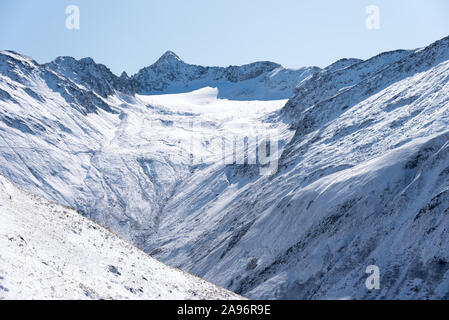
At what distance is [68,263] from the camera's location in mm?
25656

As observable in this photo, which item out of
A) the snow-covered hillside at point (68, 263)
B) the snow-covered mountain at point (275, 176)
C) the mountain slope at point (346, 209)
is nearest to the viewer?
the snow-covered hillside at point (68, 263)

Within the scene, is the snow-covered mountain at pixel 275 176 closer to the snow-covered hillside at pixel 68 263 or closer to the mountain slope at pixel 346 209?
the mountain slope at pixel 346 209

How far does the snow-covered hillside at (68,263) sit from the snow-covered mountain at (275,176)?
50.5ft

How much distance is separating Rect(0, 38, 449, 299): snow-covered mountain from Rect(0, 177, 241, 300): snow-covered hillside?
1539cm

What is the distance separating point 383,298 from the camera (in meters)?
34.8

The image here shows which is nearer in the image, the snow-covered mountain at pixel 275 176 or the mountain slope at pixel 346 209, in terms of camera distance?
the mountain slope at pixel 346 209

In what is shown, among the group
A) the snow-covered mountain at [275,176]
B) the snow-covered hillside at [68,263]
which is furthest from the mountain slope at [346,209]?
the snow-covered hillside at [68,263]

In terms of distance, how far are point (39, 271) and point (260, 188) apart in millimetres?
49039

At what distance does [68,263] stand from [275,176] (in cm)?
4696

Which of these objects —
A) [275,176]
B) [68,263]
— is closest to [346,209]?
[275,176]

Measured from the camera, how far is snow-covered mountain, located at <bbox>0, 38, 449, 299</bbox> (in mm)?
40750

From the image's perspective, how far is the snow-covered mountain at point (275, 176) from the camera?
40750mm

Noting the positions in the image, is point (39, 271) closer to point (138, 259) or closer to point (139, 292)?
point (139, 292)

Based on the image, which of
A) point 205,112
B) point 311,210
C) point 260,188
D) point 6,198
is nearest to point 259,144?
point 260,188
